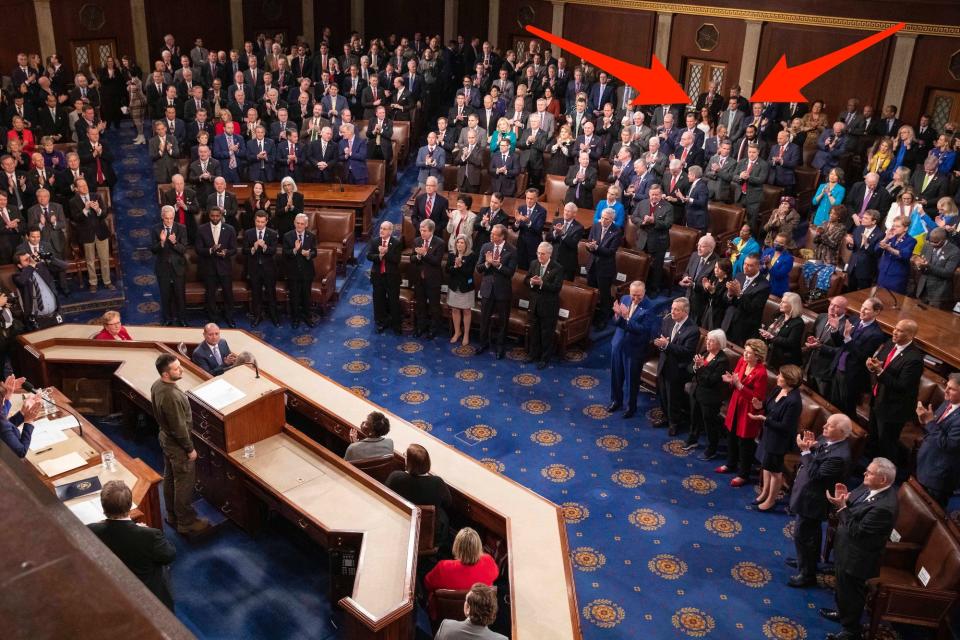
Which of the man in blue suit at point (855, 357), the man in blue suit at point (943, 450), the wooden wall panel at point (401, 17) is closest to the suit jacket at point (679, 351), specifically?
the man in blue suit at point (855, 357)

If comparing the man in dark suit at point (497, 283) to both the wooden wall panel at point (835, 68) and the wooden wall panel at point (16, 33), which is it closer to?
the wooden wall panel at point (835, 68)

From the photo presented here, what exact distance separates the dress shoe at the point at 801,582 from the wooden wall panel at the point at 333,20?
18699 mm

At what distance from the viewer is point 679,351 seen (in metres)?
8.48

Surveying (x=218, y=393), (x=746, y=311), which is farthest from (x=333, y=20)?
(x=218, y=393)

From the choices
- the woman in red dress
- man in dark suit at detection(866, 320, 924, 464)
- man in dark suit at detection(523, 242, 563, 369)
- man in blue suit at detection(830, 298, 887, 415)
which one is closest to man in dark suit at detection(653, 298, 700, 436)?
the woman in red dress

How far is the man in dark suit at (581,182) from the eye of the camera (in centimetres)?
1209

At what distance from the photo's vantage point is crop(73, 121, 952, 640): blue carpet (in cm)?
642

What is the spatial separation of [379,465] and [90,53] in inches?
619

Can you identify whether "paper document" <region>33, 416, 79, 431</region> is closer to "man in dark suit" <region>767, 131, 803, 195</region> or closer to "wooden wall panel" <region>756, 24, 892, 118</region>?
"man in dark suit" <region>767, 131, 803, 195</region>

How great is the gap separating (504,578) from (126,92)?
46.7ft

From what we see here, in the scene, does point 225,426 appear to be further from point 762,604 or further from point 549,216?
point 549,216

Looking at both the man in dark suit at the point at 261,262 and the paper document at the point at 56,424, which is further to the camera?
the man in dark suit at the point at 261,262

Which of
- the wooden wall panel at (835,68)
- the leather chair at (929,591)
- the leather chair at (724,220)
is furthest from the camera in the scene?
the wooden wall panel at (835,68)

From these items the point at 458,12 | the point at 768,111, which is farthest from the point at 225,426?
the point at 458,12
